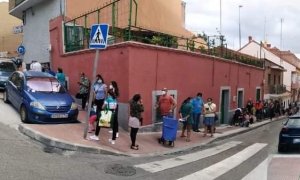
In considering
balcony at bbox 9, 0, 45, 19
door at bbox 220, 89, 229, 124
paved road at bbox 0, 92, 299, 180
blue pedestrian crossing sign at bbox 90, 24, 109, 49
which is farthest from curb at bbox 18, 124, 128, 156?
door at bbox 220, 89, 229, 124

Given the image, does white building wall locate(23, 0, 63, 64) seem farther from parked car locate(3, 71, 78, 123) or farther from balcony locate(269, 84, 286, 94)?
balcony locate(269, 84, 286, 94)

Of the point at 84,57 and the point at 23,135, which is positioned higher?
the point at 84,57

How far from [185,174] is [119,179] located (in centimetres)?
186

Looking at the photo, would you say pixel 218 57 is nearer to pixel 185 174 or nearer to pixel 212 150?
pixel 212 150

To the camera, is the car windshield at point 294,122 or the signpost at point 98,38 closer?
the signpost at point 98,38

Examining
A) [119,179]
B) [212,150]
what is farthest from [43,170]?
[212,150]

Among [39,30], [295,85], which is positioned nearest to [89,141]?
[39,30]

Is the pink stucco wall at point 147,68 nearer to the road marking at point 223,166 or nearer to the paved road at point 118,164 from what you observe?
the paved road at point 118,164

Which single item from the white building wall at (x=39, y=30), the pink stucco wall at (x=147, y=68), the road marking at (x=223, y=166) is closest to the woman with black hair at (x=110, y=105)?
the pink stucco wall at (x=147, y=68)

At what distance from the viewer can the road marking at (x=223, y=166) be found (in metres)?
10.4

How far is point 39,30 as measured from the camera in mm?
26578

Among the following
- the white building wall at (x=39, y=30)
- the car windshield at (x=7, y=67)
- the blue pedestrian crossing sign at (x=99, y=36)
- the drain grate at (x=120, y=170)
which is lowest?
the drain grate at (x=120, y=170)

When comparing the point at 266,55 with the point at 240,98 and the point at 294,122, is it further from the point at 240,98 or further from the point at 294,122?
the point at 294,122

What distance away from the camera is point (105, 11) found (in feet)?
67.9
